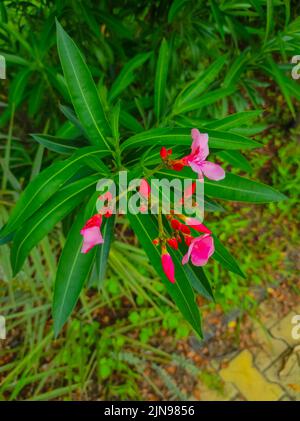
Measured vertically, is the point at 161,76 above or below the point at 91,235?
above

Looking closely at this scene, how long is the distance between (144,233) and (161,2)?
1.29m

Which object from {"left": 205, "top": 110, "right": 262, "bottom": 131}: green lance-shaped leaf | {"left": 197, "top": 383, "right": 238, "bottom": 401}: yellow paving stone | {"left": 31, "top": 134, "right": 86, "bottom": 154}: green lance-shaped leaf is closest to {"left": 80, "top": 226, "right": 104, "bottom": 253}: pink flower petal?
{"left": 31, "top": 134, "right": 86, "bottom": 154}: green lance-shaped leaf

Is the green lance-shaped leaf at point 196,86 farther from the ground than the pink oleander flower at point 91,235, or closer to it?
farther from the ground

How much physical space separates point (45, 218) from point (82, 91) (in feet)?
1.26

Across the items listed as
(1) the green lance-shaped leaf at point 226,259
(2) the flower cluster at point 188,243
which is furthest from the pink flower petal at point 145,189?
(1) the green lance-shaped leaf at point 226,259

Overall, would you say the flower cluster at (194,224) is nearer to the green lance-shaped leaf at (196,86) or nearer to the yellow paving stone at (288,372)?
the green lance-shaped leaf at (196,86)

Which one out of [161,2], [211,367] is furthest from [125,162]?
[211,367]

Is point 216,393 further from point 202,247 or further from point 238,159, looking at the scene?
point 202,247

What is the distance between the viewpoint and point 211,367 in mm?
2408

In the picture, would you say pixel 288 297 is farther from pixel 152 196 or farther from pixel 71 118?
pixel 71 118

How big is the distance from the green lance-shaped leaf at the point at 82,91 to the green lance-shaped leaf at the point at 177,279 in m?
0.26

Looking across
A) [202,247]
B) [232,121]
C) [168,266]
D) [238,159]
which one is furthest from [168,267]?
[238,159]

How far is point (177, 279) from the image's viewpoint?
120 cm

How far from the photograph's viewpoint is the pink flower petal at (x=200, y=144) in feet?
3.15
